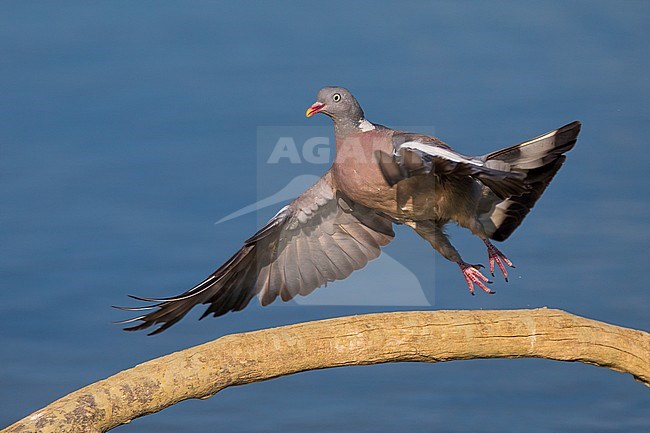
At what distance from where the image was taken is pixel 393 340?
4551mm

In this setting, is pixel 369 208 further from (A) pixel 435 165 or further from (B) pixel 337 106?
(A) pixel 435 165

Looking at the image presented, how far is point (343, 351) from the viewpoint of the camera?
4.52 meters

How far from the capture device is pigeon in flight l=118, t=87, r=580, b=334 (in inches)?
203

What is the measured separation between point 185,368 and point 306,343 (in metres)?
0.53

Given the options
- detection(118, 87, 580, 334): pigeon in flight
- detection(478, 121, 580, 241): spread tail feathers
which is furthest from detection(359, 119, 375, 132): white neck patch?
detection(478, 121, 580, 241): spread tail feathers

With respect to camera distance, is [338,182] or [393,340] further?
[338,182]

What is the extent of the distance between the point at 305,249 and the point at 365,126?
967 millimetres

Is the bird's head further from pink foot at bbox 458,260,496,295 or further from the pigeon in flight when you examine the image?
pink foot at bbox 458,260,496,295

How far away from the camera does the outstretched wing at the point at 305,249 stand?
5.91m

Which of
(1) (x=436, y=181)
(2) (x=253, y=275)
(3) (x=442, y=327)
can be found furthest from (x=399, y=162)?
(2) (x=253, y=275)

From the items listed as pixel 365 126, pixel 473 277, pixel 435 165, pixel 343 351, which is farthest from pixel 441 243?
pixel 343 351

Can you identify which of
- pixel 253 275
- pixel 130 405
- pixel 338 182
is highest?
pixel 338 182

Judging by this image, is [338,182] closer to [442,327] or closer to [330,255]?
[330,255]

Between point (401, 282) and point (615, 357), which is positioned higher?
point (401, 282)
